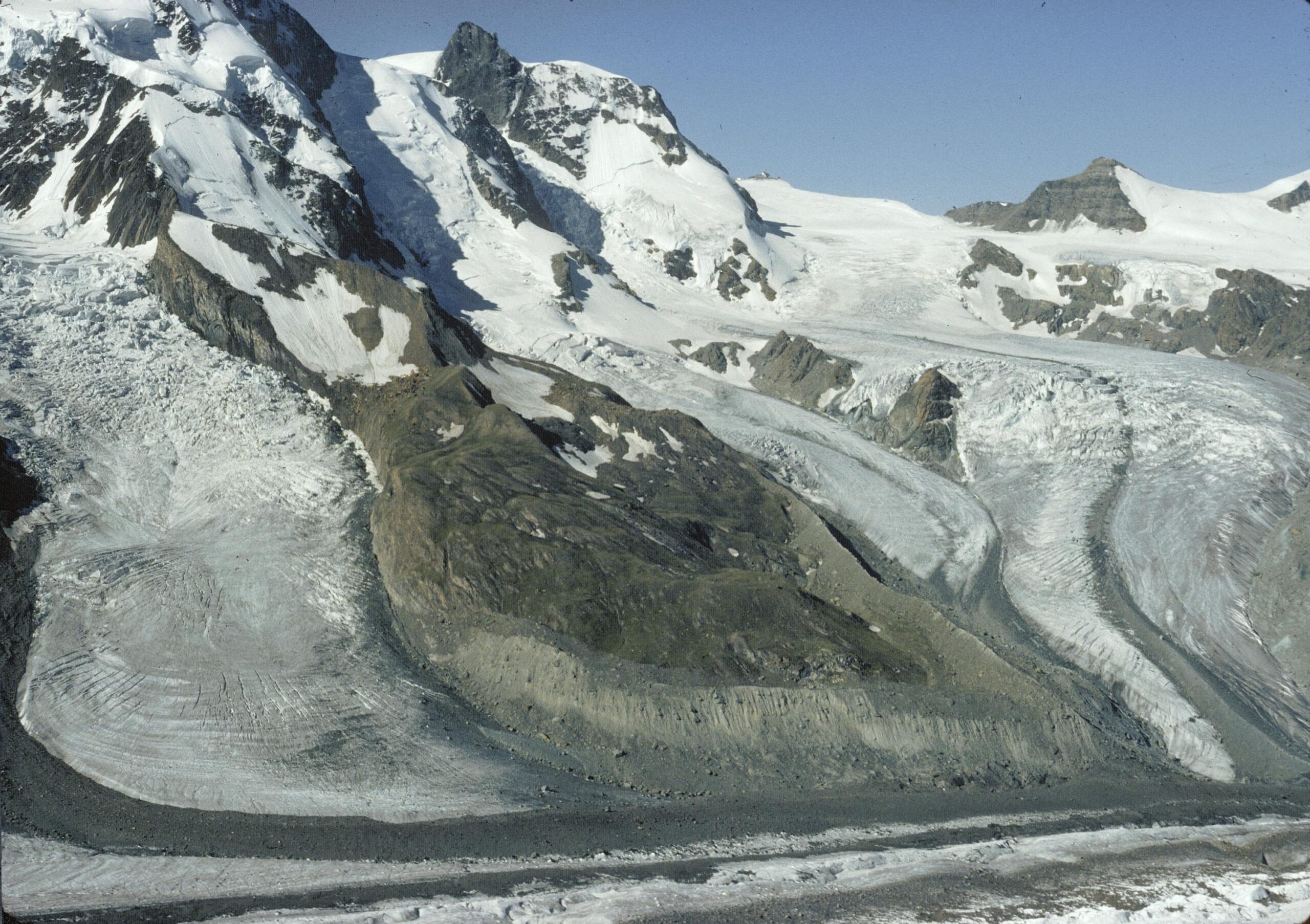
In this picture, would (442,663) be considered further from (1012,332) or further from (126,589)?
(1012,332)

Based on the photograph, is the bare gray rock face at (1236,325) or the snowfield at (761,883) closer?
the snowfield at (761,883)

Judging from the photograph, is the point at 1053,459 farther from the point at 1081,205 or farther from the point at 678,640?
the point at 1081,205

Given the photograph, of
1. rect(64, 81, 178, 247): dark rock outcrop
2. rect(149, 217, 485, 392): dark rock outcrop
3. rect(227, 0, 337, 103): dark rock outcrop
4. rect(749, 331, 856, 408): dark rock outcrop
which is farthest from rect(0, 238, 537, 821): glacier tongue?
rect(227, 0, 337, 103): dark rock outcrop

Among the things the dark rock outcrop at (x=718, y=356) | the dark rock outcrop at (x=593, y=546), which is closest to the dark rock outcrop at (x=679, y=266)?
the dark rock outcrop at (x=718, y=356)

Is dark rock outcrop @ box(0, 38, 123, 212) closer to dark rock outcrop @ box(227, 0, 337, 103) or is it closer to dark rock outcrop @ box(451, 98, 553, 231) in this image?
dark rock outcrop @ box(227, 0, 337, 103)

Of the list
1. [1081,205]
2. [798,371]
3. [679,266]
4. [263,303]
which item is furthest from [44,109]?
[1081,205]

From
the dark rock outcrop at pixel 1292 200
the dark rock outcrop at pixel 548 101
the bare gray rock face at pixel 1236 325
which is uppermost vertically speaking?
the dark rock outcrop at pixel 548 101

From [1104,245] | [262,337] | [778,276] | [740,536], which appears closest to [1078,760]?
[740,536]

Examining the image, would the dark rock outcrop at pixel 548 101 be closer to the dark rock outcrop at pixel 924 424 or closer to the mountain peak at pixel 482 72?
the mountain peak at pixel 482 72
